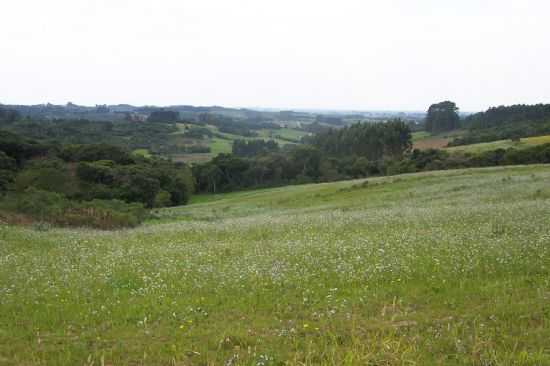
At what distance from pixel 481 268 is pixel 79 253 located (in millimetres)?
12581

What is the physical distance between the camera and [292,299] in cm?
952

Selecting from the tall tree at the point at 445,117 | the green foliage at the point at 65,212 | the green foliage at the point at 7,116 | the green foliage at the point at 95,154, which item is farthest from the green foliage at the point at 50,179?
the tall tree at the point at 445,117

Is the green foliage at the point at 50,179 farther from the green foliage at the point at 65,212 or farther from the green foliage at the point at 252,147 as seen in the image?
the green foliage at the point at 252,147

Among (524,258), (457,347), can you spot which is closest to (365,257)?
(524,258)

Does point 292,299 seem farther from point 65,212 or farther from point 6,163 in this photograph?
point 6,163

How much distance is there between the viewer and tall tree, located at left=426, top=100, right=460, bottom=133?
16575 centimetres

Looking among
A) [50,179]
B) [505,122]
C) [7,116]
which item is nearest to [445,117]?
[505,122]

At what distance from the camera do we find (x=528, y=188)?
30469 mm

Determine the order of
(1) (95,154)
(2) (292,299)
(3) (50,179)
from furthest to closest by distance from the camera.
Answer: (1) (95,154)
(3) (50,179)
(2) (292,299)

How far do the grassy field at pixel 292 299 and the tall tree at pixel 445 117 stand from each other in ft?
517

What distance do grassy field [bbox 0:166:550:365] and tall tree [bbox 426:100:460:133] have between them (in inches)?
6208

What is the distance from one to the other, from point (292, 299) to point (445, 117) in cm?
16877

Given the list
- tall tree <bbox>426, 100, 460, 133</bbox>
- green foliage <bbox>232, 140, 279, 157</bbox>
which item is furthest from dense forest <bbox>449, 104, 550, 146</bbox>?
green foliage <bbox>232, 140, 279, 157</bbox>

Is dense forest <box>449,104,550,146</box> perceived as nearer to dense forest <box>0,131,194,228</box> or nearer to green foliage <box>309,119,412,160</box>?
green foliage <box>309,119,412,160</box>
